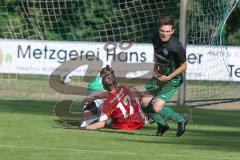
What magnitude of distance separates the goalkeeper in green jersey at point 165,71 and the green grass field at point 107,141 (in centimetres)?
31

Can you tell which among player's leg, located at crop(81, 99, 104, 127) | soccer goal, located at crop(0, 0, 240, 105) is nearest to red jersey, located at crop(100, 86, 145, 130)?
player's leg, located at crop(81, 99, 104, 127)

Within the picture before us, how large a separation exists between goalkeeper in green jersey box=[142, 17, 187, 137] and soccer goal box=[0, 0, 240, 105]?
5.75 metres

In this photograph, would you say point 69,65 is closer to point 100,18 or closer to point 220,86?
point 100,18

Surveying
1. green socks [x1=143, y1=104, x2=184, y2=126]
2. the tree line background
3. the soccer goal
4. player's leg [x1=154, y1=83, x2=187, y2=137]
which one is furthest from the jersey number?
the tree line background

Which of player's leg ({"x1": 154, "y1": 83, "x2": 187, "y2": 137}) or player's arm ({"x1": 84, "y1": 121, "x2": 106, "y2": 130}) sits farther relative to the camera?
player's arm ({"x1": 84, "y1": 121, "x2": 106, "y2": 130})

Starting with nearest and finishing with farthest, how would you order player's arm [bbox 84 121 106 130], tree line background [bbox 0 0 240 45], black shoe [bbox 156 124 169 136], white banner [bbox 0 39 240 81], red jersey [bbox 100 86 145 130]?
black shoe [bbox 156 124 169 136]
red jersey [bbox 100 86 145 130]
player's arm [bbox 84 121 106 130]
tree line background [bbox 0 0 240 45]
white banner [bbox 0 39 240 81]

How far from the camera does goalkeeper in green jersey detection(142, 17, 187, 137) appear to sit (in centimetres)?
1456

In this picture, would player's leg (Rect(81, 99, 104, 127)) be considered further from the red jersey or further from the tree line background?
the tree line background

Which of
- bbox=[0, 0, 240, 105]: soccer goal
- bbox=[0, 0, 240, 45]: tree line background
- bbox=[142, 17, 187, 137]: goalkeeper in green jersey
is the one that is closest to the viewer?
bbox=[142, 17, 187, 137]: goalkeeper in green jersey

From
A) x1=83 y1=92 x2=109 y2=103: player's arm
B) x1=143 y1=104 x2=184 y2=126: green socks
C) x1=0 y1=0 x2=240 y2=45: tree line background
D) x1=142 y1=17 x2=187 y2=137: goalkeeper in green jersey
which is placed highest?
x1=142 y1=17 x2=187 y2=137: goalkeeper in green jersey

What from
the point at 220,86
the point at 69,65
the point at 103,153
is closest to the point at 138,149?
the point at 103,153

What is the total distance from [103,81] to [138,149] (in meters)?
2.69

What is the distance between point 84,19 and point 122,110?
37.1 feet

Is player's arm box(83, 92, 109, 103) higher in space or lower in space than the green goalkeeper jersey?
lower
